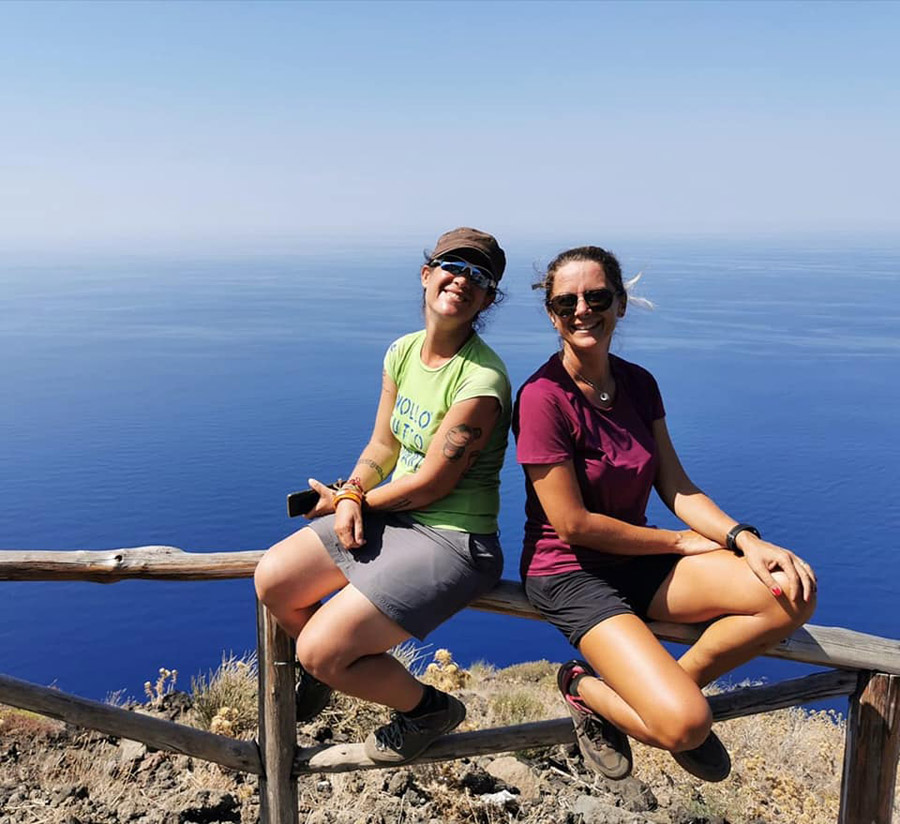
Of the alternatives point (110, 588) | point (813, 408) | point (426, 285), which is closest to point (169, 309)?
point (110, 588)

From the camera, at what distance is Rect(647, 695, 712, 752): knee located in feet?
8.20

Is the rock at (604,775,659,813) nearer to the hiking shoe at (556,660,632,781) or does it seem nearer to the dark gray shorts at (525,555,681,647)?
the hiking shoe at (556,660,632,781)

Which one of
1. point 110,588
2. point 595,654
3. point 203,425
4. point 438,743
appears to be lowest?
point 110,588

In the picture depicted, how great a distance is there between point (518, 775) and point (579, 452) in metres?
2.53

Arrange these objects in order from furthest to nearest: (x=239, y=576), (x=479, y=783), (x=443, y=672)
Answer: (x=443, y=672), (x=479, y=783), (x=239, y=576)

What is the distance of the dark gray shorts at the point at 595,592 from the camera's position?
8.96ft

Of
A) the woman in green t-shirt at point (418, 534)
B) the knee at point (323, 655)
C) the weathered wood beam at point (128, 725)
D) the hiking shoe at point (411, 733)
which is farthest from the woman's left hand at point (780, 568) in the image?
the weathered wood beam at point (128, 725)

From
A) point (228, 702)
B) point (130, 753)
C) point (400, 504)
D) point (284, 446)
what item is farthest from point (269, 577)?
point (284, 446)

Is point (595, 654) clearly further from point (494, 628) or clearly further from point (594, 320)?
point (494, 628)

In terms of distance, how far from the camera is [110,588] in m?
62.5

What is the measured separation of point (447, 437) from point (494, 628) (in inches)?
1952

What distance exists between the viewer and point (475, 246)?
2912 mm

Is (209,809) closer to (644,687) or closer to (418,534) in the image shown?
(418,534)

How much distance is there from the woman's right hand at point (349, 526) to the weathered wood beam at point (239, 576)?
14.1 inches
